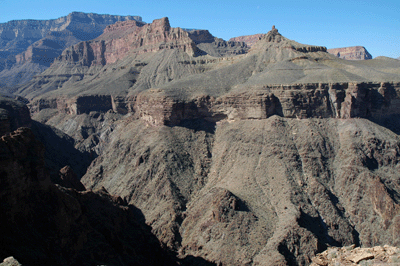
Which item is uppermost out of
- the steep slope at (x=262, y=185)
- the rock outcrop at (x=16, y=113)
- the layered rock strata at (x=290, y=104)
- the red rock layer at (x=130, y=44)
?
the red rock layer at (x=130, y=44)

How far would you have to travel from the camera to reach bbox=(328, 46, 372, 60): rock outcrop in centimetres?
17412

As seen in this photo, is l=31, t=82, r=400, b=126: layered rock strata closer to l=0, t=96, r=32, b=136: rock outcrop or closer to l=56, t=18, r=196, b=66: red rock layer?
l=0, t=96, r=32, b=136: rock outcrop

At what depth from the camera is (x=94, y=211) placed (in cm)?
3809

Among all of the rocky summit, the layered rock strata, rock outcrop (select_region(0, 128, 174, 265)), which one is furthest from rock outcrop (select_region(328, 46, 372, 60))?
rock outcrop (select_region(0, 128, 174, 265))

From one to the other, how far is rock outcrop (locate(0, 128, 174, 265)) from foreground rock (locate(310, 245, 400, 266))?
18434mm

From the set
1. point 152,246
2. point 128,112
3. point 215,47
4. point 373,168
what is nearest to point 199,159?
point 152,246

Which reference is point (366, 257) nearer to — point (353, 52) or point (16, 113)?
point (16, 113)

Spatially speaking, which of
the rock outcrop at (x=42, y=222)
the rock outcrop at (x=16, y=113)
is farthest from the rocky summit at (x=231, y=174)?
the rock outcrop at (x=16, y=113)

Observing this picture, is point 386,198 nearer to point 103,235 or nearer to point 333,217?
point 333,217

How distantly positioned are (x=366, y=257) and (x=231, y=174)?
36736mm

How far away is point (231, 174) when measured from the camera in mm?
55344

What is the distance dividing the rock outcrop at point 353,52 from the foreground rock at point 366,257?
171 metres

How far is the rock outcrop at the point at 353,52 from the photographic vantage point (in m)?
174

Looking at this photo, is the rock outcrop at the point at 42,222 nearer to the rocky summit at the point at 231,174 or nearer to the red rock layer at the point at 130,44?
the rocky summit at the point at 231,174
